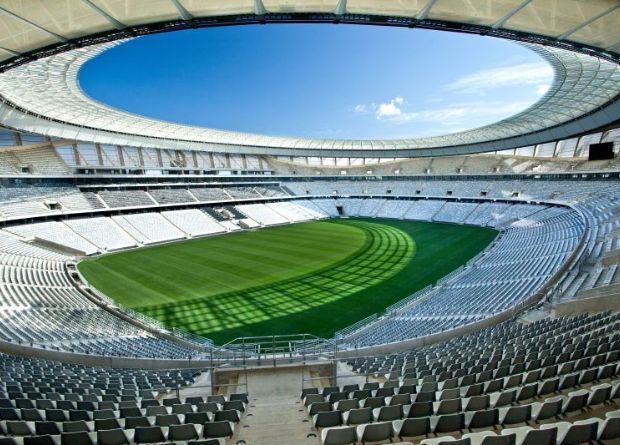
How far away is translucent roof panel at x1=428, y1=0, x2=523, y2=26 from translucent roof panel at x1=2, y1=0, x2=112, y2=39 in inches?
359

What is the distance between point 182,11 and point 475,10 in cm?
777

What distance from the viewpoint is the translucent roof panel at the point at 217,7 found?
934cm

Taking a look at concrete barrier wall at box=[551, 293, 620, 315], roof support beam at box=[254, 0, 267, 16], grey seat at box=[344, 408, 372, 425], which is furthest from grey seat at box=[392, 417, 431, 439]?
roof support beam at box=[254, 0, 267, 16]

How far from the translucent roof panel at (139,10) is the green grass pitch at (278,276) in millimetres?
12194

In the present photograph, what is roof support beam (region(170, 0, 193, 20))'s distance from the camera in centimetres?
930

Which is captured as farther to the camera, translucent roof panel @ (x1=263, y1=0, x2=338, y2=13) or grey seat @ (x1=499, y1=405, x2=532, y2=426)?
translucent roof panel @ (x1=263, y1=0, x2=338, y2=13)

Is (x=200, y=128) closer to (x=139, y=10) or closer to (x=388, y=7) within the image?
(x=139, y=10)

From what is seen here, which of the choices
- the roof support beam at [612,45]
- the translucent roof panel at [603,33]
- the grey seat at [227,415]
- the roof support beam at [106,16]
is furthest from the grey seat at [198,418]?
the roof support beam at [612,45]

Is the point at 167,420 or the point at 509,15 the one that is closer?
the point at 167,420

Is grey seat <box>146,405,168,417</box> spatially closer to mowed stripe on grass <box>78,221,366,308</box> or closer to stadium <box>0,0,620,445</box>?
stadium <box>0,0,620,445</box>

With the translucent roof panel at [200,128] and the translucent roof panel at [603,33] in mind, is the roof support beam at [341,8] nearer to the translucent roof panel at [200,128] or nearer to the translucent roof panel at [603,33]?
the translucent roof panel at [603,33]

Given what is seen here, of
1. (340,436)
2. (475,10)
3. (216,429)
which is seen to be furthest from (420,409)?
(475,10)

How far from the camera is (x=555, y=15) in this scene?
9.34 m

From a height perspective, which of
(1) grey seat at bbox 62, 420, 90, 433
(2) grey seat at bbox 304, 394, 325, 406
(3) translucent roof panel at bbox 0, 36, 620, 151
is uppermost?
(3) translucent roof panel at bbox 0, 36, 620, 151
